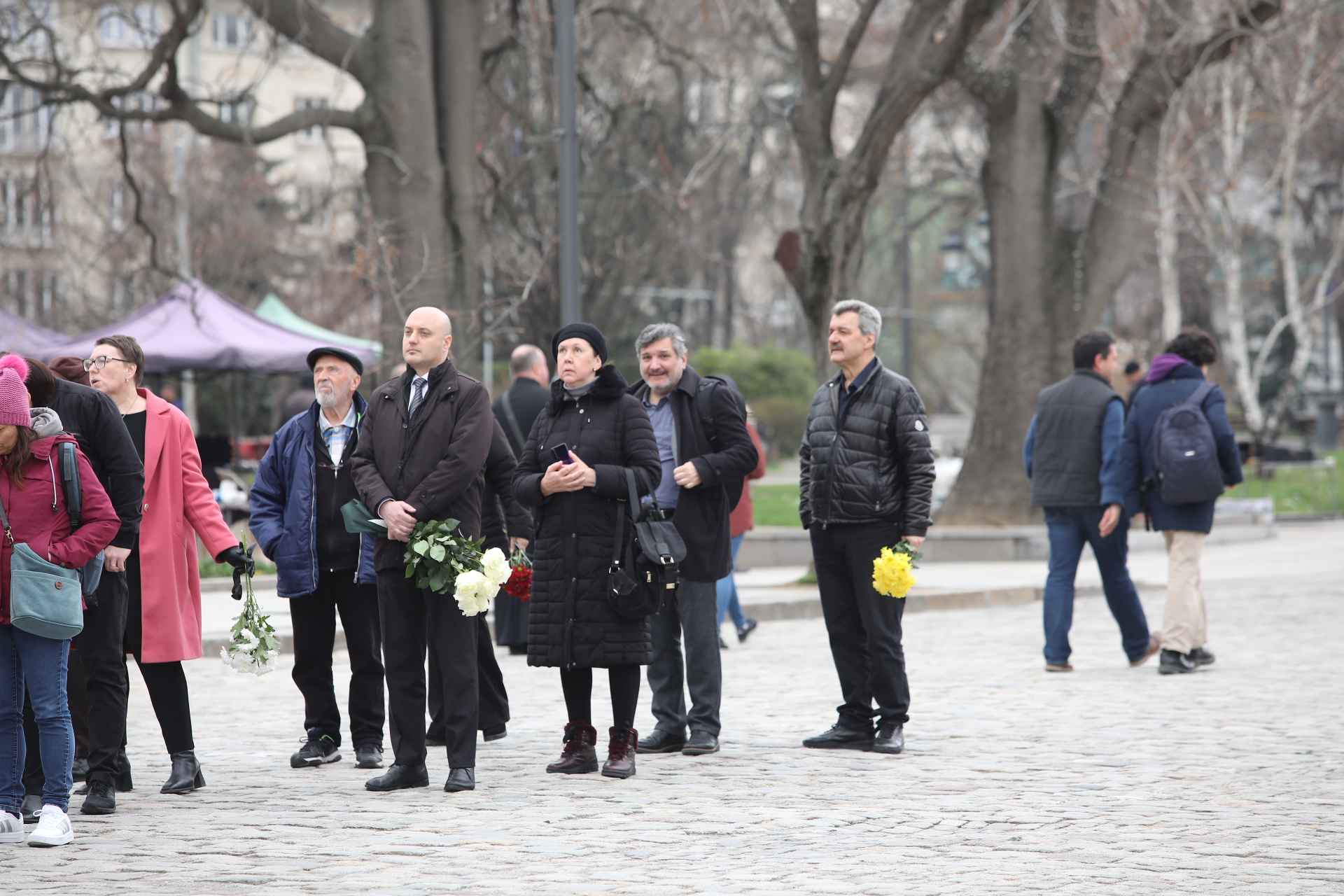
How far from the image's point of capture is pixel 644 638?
7270 millimetres

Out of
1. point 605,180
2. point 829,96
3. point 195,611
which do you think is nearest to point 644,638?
point 195,611

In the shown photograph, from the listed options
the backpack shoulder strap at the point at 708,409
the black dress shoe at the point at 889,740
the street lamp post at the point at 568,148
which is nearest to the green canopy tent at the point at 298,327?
the street lamp post at the point at 568,148

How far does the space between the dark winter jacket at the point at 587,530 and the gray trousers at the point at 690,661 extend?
743mm

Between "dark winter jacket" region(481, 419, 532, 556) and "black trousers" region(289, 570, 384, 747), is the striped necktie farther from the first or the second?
"black trousers" region(289, 570, 384, 747)

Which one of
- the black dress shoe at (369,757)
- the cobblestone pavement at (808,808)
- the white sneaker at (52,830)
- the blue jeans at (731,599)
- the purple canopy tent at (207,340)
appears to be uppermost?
the purple canopy tent at (207,340)

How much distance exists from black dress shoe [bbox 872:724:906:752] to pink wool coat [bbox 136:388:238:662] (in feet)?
10.1

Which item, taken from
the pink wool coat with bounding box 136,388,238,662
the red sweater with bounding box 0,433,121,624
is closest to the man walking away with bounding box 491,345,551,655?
the pink wool coat with bounding box 136,388,238,662

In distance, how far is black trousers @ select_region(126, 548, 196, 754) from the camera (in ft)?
22.9

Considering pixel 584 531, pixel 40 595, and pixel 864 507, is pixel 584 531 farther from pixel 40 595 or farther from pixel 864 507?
pixel 40 595

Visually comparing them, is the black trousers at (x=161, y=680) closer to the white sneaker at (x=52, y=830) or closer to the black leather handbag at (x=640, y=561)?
the white sneaker at (x=52, y=830)

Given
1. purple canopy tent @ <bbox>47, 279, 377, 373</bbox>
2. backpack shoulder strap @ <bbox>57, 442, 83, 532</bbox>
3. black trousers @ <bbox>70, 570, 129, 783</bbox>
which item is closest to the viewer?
backpack shoulder strap @ <bbox>57, 442, 83, 532</bbox>

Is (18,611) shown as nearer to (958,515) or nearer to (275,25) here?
(275,25)

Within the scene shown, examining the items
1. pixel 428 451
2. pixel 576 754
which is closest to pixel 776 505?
pixel 576 754

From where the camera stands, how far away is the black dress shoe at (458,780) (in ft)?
22.9
